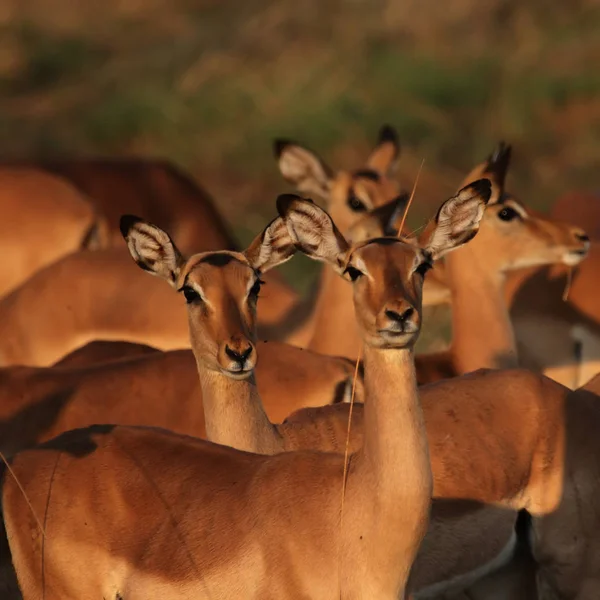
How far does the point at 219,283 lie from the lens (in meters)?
6.32

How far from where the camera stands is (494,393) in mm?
6469

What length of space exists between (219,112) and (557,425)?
12.3 metres

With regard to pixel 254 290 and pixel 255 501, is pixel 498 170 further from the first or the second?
pixel 255 501

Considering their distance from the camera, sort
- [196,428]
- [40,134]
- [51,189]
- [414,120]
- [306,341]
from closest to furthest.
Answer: [196,428]
[306,341]
[51,189]
[414,120]
[40,134]

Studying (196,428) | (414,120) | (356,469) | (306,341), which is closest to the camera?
(356,469)

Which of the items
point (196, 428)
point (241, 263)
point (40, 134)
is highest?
point (241, 263)

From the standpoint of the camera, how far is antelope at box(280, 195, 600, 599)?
20.5 feet

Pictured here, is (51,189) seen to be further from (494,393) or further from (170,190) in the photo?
(494,393)

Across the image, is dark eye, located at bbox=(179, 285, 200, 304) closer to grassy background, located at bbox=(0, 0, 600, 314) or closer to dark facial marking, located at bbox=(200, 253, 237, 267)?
dark facial marking, located at bbox=(200, 253, 237, 267)

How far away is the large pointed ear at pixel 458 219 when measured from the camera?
5.77 meters

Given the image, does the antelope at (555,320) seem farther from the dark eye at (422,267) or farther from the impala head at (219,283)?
the dark eye at (422,267)

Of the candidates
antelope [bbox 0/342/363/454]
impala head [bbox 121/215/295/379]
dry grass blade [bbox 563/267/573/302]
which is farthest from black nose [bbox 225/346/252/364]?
dry grass blade [bbox 563/267/573/302]

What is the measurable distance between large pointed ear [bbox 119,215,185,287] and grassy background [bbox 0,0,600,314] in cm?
742

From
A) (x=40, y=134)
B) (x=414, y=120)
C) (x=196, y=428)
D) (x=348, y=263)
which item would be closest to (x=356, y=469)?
(x=348, y=263)
